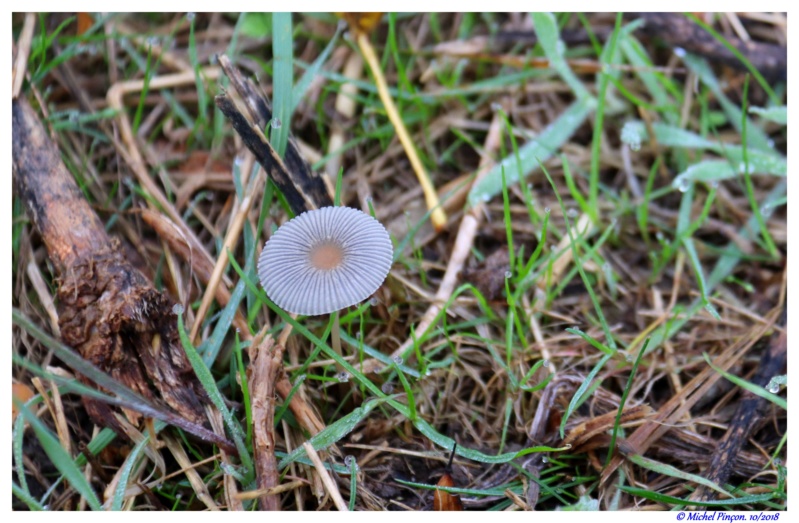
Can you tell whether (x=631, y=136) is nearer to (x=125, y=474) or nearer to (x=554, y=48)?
(x=554, y=48)

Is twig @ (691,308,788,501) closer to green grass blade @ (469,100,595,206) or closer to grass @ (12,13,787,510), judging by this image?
grass @ (12,13,787,510)

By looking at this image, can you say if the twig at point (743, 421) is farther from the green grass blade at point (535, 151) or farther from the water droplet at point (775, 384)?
the green grass blade at point (535, 151)

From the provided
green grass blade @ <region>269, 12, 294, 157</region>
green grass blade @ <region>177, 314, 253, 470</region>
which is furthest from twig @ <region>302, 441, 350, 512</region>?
green grass blade @ <region>269, 12, 294, 157</region>

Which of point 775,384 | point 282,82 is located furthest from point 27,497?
point 775,384

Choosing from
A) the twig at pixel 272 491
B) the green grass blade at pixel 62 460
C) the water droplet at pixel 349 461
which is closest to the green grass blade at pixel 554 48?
the water droplet at pixel 349 461

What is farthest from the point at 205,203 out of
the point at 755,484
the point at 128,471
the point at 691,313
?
the point at 755,484
